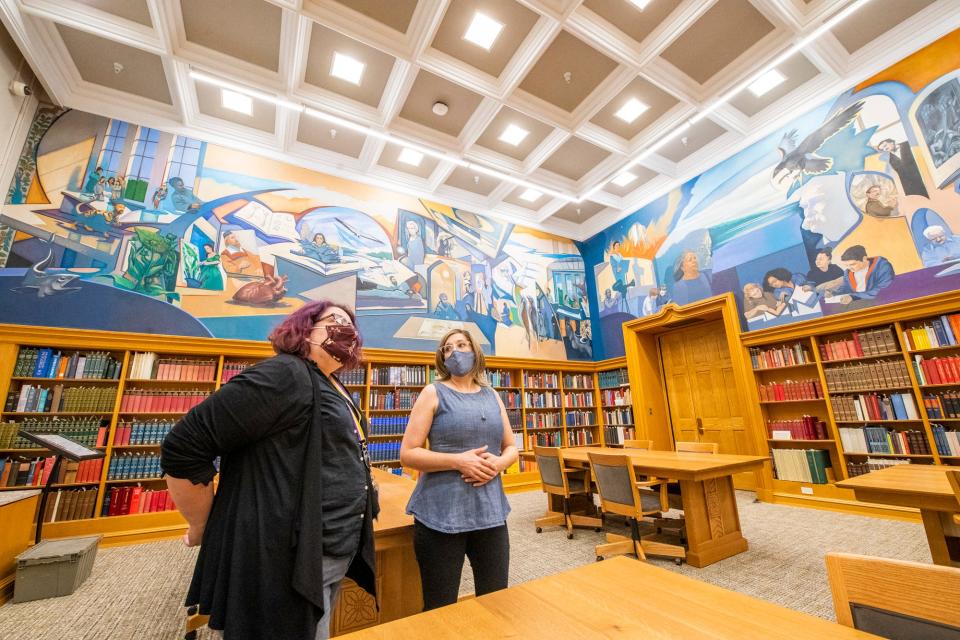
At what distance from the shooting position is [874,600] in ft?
2.58

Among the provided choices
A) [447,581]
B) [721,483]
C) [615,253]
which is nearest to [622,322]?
[615,253]

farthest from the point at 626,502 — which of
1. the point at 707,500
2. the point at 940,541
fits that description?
the point at 940,541

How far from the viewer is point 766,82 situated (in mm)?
5414

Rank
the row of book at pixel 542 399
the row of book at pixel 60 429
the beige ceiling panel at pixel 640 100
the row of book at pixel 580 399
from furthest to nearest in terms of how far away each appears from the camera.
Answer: the row of book at pixel 580 399 < the row of book at pixel 542 399 < the beige ceiling panel at pixel 640 100 < the row of book at pixel 60 429

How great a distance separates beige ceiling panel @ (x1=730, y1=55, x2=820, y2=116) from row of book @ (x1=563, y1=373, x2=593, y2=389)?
5.00 m

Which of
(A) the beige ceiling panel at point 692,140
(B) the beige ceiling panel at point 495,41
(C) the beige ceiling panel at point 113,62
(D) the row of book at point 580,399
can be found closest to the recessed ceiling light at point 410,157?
(B) the beige ceiling panel at point 495,41

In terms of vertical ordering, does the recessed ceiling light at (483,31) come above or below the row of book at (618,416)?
above

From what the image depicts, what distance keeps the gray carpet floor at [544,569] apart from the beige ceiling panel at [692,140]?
5452 millimetres

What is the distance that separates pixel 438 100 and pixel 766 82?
454cm

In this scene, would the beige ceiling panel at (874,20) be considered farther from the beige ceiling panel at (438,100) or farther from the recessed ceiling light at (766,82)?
the beige ceiling panel at (438,100)

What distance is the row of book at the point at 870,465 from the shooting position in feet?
13.8

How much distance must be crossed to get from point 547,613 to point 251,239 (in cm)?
611

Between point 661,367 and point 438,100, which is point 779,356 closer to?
point 661,367

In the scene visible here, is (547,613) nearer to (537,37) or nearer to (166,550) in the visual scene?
(166,550)
